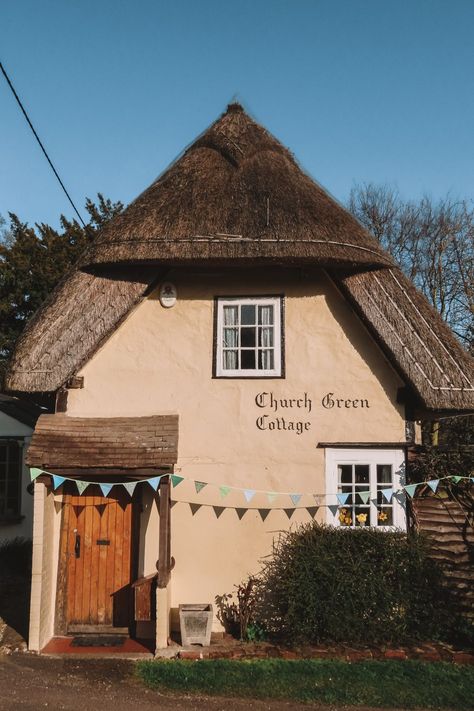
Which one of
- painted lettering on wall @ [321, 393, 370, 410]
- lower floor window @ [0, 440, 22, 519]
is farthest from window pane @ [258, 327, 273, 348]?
lower floor window @ [0, 440, 22, 519]

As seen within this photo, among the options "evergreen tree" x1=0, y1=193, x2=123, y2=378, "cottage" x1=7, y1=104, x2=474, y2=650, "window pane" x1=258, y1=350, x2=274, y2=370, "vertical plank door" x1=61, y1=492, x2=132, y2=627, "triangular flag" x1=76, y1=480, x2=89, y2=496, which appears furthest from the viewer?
"evergreen tree" x1=0, y1=193, x2=123, y2=378

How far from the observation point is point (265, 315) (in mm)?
9508

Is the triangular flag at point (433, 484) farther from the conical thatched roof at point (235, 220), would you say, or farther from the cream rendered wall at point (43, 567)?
the cream rendered wall at point (43, 567)

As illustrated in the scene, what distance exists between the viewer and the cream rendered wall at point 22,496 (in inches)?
593

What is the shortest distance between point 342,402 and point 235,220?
3228mm

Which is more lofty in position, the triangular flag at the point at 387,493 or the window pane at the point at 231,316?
the window pane at the point at 231,316

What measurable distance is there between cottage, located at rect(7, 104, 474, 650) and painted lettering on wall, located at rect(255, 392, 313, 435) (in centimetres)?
2

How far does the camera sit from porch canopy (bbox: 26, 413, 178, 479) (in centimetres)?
831

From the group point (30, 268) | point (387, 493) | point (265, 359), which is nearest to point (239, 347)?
point (265, 359)

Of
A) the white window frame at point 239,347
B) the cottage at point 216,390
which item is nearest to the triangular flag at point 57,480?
the cottage at point 216,390

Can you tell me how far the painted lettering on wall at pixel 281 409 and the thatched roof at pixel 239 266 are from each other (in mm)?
1486

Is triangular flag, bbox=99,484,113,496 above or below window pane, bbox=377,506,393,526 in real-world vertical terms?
above

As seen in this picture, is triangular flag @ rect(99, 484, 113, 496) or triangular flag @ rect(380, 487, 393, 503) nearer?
triangular flag @ rect(99, 484, 113, 496)

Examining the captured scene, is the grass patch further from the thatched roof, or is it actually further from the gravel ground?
the thatched roof
